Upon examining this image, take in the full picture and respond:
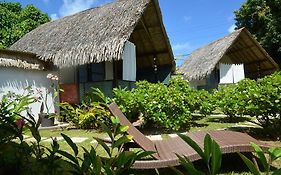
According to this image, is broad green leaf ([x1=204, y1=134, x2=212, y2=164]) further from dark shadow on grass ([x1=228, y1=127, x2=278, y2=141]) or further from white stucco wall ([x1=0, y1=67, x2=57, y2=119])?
white stucco wall ([x1=0, y1=67, x2=57, y2=119])

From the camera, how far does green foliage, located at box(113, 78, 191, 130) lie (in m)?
6.78

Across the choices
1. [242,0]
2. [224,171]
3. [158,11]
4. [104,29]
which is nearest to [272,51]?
[242,0]

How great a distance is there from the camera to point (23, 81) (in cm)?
934

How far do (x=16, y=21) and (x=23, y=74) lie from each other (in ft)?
45.6

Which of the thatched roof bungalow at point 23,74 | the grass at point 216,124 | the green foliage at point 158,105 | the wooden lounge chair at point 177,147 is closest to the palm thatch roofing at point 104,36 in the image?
the thatched roof bungalow at point 23,74

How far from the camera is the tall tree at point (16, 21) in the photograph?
62.7 ft

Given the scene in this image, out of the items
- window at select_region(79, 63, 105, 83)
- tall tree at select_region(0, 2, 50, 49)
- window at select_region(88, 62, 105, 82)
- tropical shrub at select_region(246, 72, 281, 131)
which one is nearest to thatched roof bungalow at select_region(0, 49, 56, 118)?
window at select_region(79, 63, 105, 83)

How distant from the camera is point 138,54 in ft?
43.2

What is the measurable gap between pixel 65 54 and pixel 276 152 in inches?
362

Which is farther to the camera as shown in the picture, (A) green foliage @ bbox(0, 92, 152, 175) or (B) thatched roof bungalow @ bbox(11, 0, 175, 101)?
(B) thatched roof bungalow @ bbox(11, 0, 175, 101)

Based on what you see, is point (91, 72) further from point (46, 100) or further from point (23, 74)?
point (23, 74)

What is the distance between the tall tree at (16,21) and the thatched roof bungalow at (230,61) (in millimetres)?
11192

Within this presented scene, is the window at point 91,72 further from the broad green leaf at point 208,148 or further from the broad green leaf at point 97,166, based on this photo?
the broad green leaf at point 208,148

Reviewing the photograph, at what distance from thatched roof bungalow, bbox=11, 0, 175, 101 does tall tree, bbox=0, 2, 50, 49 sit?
7.22 metres
